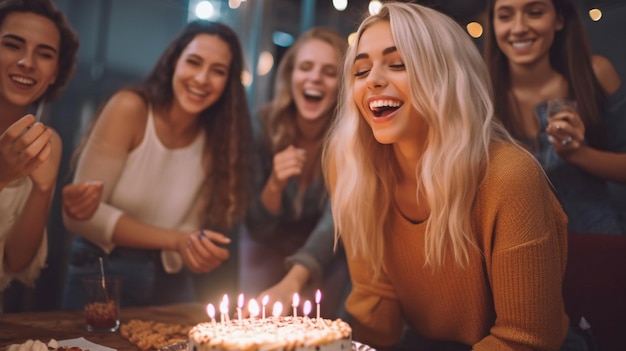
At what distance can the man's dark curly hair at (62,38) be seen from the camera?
245 cm

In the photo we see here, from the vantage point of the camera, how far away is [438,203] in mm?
2086

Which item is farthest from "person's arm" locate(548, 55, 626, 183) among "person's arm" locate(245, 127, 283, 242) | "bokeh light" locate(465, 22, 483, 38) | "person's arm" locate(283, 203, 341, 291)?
"person's arm" locate(245, 127, 283, 242)

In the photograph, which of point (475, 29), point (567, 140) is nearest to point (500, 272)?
point (567, 140)

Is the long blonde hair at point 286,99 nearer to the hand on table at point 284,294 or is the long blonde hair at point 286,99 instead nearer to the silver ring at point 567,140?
the hand on table at point 284,294

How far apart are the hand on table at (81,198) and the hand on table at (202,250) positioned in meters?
0.49

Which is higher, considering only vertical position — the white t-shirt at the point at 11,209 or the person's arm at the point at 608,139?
the person's arm at the point at 608,139

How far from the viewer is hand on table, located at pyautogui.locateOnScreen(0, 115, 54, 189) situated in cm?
221

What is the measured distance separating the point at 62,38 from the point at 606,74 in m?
2.47

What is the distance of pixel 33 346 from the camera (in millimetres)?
1726

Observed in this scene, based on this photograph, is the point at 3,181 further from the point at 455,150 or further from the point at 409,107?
the point at 455,150

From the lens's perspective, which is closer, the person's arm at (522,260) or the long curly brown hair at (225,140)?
the person's arm at (522,260)

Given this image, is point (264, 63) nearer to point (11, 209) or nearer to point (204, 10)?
point (204, 10)

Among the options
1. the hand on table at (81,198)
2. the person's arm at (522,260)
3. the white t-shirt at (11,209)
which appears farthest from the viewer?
the hand on table at (81,198)

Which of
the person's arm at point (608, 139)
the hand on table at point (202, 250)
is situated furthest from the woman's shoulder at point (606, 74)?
the hand on table at point (202, 250)
